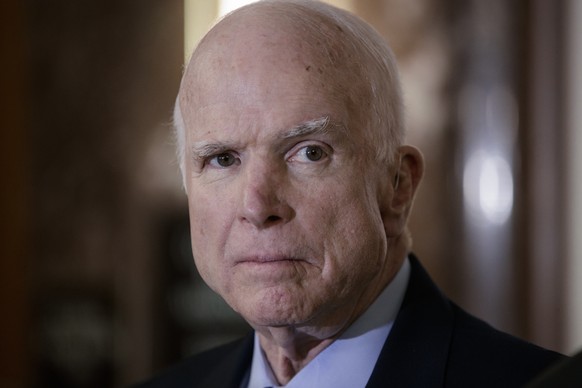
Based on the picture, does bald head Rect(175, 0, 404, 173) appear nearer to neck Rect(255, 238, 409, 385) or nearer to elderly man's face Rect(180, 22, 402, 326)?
elderly man's face Rect(180, 22, 402, 326)

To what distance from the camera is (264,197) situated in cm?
200

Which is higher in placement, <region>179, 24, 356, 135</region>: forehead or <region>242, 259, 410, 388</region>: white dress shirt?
<region>179, 24, 356, 135</region>: forehead

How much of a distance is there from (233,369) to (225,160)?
0.68 metres

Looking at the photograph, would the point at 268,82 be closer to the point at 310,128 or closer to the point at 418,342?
the point at 310,128

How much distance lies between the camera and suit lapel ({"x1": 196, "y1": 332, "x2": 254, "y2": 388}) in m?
2.54

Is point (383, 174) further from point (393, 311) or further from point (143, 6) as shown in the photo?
point (143, 6)

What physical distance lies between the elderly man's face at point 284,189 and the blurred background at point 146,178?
3.06 metres

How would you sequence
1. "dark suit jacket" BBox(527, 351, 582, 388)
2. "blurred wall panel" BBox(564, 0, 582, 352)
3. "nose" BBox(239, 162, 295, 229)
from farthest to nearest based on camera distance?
"blurred wall panel" BBox(564, 0, 582, 352) < "nose" BBox(239, 162, 295, 229) < "dark suit jacket" BBox(527, 351, 582, 388)

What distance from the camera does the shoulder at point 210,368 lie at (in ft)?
8.45

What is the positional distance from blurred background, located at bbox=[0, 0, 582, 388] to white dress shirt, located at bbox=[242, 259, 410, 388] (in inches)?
114

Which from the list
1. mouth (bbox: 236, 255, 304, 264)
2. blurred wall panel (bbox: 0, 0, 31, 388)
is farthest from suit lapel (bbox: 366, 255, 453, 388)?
blurred wall panel (bbox: 0, 0, 31, 388)

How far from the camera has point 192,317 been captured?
5.55m

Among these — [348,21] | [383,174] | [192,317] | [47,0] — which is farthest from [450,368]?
[47,0]

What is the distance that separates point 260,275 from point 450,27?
3381mm
